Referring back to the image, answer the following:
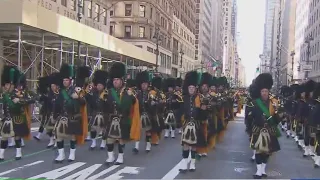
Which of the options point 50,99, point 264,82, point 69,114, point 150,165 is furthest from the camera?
point 50,99

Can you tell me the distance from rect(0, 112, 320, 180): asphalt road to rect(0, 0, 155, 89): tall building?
5.39 meters

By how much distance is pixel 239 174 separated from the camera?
998 centimetres

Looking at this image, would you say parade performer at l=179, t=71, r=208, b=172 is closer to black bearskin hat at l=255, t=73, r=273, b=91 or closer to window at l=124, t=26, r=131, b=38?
black bearskin hat at l=255, t=73, r=273, b=91

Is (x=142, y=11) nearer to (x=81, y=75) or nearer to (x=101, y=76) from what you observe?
(x=101, y=76)

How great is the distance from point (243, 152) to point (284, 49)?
112 m

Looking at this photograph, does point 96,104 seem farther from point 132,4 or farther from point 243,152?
point 132,4

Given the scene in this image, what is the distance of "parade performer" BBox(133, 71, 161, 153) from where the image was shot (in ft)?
42.6

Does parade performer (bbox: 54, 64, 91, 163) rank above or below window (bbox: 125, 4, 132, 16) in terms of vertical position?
below

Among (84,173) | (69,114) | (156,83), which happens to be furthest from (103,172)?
(156,83)

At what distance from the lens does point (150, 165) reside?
1065cm

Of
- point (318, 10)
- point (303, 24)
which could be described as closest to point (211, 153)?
point (318, 10)

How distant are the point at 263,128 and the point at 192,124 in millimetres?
1466

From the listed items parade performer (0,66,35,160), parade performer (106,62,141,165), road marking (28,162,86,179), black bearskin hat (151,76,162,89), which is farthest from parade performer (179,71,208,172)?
black bearskin hat (151,76,162,89)

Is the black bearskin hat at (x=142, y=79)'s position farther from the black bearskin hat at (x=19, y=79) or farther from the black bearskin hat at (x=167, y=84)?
the black bearskin hat at (x=19, y=79)
